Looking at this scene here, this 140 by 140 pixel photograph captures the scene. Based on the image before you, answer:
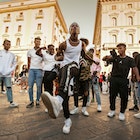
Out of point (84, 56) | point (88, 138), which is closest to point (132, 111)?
point (84, 56)

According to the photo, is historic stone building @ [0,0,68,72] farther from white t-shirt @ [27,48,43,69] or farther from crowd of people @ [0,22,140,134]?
crowd of people @ [0,22,140,134]

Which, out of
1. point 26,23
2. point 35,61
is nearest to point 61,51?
point 35,61

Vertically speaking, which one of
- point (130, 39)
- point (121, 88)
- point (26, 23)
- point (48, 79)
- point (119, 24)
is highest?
point (26, 23)

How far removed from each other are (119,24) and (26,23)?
16.7m

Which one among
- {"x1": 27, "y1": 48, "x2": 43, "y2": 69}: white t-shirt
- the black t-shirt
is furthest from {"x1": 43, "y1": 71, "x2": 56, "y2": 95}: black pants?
the black t-shirt

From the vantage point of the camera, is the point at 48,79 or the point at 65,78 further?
the point at 48,79

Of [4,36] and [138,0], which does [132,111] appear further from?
[4,36]

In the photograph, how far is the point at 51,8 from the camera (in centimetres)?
3375

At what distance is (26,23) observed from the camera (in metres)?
35.0

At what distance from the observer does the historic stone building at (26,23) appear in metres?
33.4

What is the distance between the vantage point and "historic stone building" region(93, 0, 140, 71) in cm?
2978

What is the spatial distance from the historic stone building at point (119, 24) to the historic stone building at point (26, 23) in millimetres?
8846

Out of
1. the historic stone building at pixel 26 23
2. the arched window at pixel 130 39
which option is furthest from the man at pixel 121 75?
the historic stone building at pixel 26 23

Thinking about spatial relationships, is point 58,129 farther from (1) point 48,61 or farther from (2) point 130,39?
(2) point 130,39
